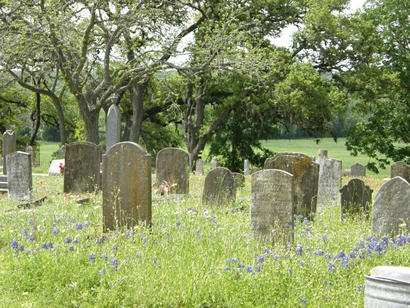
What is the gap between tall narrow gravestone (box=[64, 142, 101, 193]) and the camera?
15523mm

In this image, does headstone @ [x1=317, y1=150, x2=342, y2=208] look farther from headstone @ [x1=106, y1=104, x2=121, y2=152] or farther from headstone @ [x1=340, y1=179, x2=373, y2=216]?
headstone @ [x1=106, y1=104, x2=121, y2=152]

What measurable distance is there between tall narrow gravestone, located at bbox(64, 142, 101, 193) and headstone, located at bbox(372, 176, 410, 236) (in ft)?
25.4

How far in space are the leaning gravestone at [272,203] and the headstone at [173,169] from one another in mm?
6143

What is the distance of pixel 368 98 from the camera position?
1362 inches

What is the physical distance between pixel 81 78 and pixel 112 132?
9.96 meters

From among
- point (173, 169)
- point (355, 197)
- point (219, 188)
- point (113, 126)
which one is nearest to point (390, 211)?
point (355, 197)

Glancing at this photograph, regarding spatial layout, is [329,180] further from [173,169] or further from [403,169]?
[173,169]

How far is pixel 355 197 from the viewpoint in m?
11.8

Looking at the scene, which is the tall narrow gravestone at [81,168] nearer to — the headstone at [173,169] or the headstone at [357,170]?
the headstone at [173,169]

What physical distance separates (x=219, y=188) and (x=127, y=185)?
3.86 meters

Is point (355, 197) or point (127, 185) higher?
point (127, 185)

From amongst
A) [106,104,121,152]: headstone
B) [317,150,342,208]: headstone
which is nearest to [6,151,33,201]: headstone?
[106,104,121,152]: headstone

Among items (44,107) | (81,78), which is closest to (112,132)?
(81,78)

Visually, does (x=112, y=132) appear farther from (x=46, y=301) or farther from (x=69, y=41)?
(x=46, y=301)
